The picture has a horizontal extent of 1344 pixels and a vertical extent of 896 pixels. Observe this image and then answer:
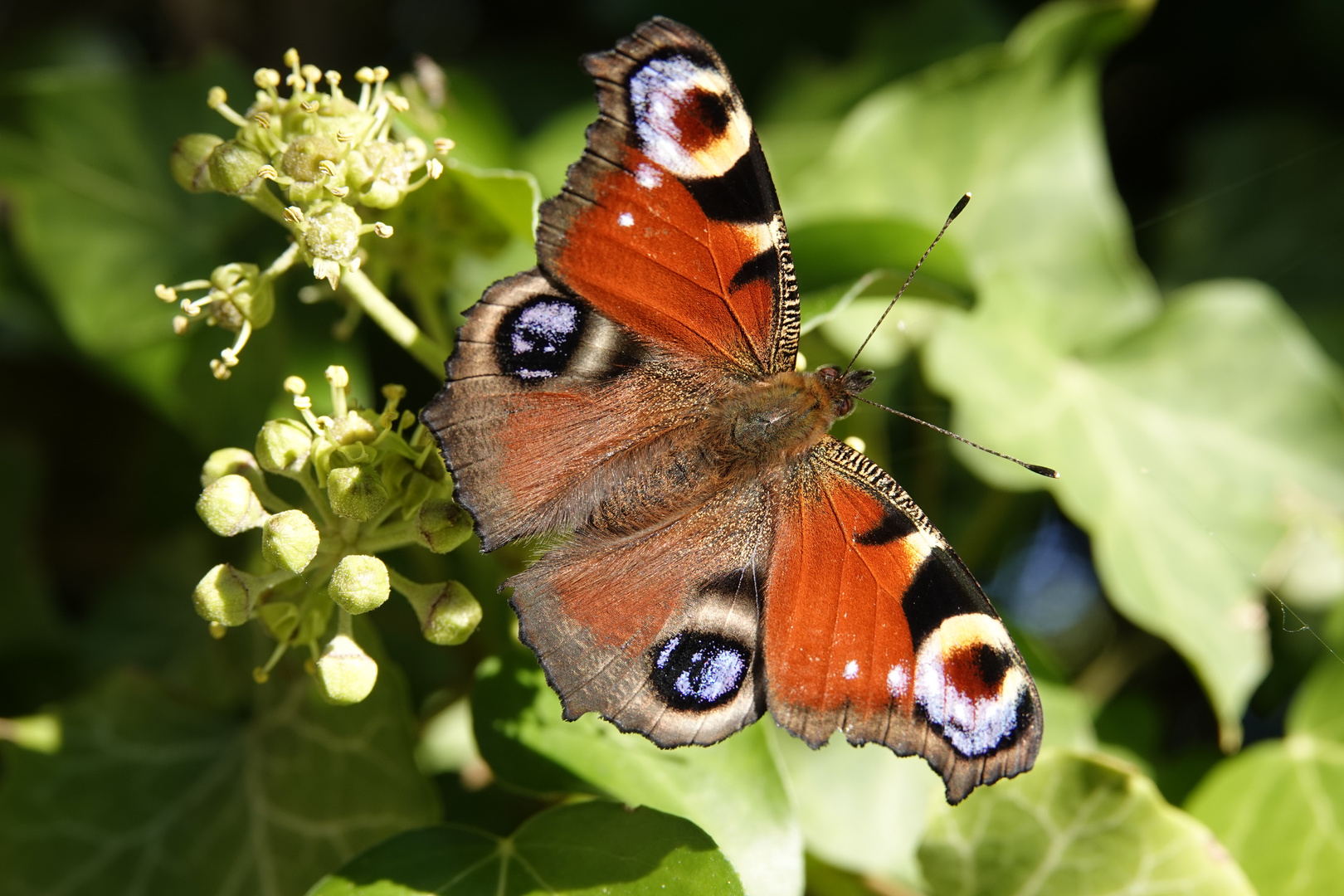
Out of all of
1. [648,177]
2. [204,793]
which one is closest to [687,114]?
[648,177]

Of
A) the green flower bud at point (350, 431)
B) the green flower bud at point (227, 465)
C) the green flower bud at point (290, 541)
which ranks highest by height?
the green flower bud at point (350, 431)

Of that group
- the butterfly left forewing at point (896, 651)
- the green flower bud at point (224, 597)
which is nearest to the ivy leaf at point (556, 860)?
the butterfly left forewing at point (896, 651)

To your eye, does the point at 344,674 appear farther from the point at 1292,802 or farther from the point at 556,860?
the point at 1292,802

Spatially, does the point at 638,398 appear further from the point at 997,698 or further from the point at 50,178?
the point at 50,178

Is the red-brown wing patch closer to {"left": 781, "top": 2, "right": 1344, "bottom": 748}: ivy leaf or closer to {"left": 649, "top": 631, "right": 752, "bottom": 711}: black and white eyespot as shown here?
{"left": 649, "top": 631, "right": 752, "bottom": 711}: black and white eyespot

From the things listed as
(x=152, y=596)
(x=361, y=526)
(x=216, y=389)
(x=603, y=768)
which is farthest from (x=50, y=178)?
(x=603, y=768)

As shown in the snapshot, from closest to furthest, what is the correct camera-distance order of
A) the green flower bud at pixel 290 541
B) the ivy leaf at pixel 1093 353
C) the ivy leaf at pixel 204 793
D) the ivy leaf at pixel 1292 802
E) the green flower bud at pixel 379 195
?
the green flower bud at pixel 290 541 → the green flower bud at pixel 379 195 → the ivy leaf at pixel 204 793 → the ivy leaf at pixel 1292 802 → the ivy leaf at pixel 1093 353

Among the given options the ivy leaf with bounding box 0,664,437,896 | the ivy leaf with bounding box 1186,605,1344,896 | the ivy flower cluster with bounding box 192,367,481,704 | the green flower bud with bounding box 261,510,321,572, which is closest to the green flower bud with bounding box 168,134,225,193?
the ivy flower cluster with bounding box 192,367,481,704

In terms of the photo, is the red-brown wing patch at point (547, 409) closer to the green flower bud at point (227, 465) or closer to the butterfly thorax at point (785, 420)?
the butterfly thorax at point (785, 420)
